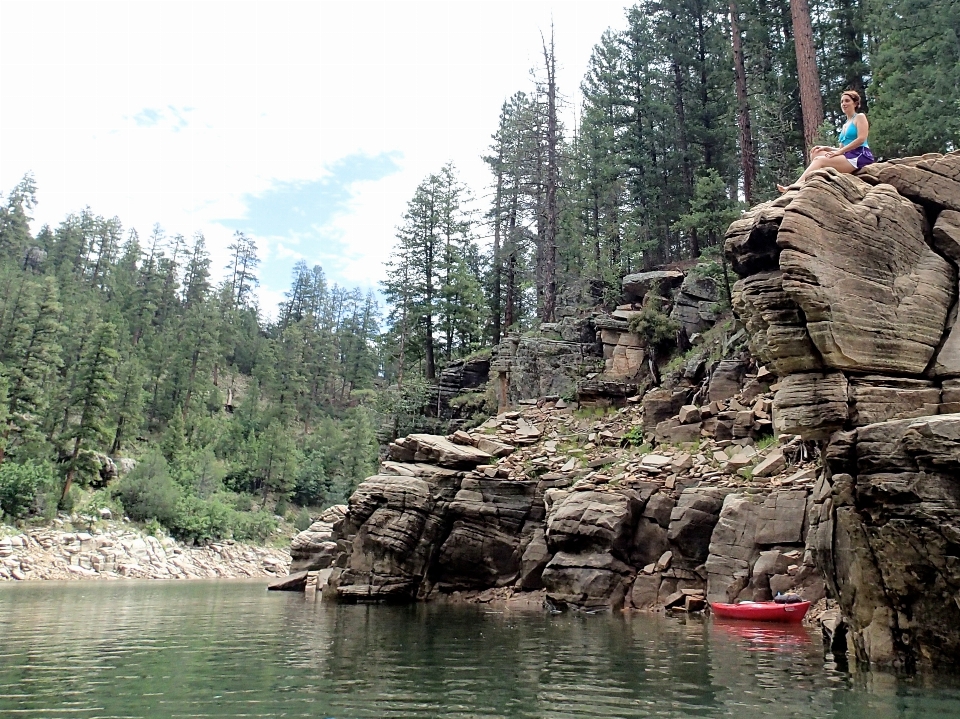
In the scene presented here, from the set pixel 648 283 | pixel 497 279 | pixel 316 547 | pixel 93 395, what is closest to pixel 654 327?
pixel 648 283

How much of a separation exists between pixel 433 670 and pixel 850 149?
1132cm

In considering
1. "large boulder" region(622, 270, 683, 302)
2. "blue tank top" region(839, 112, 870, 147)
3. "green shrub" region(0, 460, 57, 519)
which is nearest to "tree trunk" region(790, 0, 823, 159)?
"large boulder" region(622, 270, 683, 302)

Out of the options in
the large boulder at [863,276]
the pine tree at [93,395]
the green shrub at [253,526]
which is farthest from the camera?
the green shrub at [253,526]

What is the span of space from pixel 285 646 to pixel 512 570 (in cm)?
1195

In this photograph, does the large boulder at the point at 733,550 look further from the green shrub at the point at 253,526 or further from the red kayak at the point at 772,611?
the green shrub at the point at 253,526

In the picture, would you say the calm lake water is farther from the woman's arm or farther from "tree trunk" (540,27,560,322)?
"tree trunk" (540,27,560,322)

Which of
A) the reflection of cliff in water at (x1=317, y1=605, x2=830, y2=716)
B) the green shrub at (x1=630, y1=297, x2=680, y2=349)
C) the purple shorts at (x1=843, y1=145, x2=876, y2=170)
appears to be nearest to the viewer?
the reflection of cliff in water at (x1=317, y1=605, x2=830, y2=716)

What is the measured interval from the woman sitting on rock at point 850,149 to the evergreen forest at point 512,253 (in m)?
11.0

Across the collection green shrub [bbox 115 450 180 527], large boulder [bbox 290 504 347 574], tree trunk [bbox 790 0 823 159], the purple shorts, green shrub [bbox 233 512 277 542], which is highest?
tree trunk [bbox 790 0 823 159]

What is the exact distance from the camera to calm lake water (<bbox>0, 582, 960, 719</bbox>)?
28.5ft

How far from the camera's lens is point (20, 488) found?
4478cm

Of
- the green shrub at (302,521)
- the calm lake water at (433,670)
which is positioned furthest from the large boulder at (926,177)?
the green shrub at (302,521)

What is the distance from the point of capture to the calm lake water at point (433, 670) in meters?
8.68

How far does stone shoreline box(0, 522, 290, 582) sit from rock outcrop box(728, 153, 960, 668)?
133 ft
